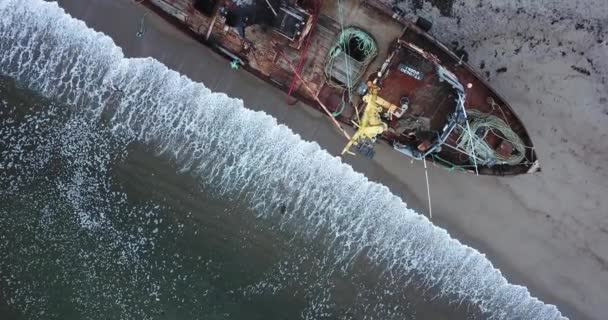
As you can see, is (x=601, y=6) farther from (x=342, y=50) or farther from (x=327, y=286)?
(x=327, y=286)

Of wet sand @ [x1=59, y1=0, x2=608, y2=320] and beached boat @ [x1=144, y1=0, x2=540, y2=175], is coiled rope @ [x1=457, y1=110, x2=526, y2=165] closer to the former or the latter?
beached boat @ [x1=144, y1=0, x2=540, y2=175]

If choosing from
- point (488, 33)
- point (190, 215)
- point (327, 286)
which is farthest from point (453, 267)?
point (190, 215)

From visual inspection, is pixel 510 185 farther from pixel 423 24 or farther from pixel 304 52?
pixel 304 52

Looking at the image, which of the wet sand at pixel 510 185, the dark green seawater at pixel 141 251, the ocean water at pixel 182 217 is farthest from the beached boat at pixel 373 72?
the dark green seawater at pixel 141 251

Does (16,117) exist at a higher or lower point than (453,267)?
lower

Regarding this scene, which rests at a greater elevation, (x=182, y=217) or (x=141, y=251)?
(x=182, y=217)

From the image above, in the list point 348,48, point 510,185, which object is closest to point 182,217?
point 348,48

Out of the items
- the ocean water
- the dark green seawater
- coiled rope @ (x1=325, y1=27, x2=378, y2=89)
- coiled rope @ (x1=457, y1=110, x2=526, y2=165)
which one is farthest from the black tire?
the dark green seawater

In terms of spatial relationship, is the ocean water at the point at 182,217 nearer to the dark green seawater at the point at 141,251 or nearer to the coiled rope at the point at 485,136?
the dark green seawater at the point at 141,251
